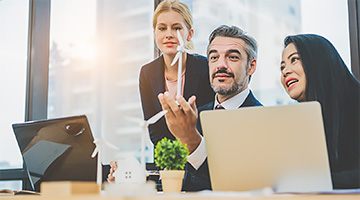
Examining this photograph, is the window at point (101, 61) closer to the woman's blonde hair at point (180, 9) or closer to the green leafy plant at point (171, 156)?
the woman's blonde hair at point (180, 9)

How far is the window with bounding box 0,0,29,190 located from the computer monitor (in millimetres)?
1412

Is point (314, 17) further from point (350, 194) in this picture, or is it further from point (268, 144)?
point (350, 194)

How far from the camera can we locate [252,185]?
1435 mm

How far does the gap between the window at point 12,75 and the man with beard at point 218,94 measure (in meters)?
1.57

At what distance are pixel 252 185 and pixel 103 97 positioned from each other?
222cm

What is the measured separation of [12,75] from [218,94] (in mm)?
1894

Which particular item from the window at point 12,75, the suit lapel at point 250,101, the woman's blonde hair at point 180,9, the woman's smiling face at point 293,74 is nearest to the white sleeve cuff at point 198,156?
the suit lapel at point 250,101

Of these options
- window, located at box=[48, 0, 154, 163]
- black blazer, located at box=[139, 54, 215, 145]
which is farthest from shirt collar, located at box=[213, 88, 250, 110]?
window, located at box=[48, 0, 154, 163]

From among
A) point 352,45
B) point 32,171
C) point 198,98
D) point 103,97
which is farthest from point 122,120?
point 352,45

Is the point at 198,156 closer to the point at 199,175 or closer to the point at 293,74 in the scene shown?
the point at 199,175

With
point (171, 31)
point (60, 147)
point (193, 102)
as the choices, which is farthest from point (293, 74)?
point (60, 147)

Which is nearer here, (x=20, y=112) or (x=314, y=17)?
(x=314, y=17)

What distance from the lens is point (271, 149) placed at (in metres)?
1.41

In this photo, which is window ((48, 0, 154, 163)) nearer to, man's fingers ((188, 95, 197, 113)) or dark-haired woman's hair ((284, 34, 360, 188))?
man's fingers ((188, 95, 197, 113))
